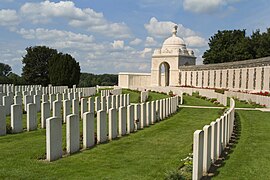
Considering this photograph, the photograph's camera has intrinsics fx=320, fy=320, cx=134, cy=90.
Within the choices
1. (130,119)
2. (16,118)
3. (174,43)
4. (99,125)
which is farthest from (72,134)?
(174,43)

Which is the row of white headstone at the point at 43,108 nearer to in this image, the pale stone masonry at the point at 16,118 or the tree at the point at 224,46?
the pale stone masonry at the point at 16,118

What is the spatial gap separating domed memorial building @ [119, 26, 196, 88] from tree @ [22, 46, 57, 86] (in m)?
14.6

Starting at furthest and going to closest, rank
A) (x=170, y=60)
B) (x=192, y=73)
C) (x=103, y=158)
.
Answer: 1. (x=170, y=60)
2. (x=192, y=73)
3. (x=103, y=158)

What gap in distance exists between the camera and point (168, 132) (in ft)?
37.6

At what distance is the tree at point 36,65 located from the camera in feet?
196

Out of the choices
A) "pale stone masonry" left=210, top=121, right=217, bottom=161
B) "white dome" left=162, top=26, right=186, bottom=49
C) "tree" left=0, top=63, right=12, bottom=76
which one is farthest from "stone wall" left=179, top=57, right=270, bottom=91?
"tree" left=0, top=63, right=12, bottom=76

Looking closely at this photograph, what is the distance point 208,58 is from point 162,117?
163 ft

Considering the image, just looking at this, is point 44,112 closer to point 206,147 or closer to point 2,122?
point 2,122

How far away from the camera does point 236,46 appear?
2211 inches

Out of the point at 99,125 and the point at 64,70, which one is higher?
the point at 64,70

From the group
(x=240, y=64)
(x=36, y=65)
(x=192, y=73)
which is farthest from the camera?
(x=36, y=65)

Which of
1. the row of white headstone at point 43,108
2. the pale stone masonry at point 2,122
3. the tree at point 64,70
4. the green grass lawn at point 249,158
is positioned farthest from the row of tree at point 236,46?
the pale stone masonry at point 2,122

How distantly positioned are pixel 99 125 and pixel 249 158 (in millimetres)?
4103

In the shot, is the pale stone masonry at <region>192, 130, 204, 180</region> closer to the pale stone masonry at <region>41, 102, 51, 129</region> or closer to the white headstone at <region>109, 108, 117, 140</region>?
the white headstone at <region>109, 108, 117, 140</region>
